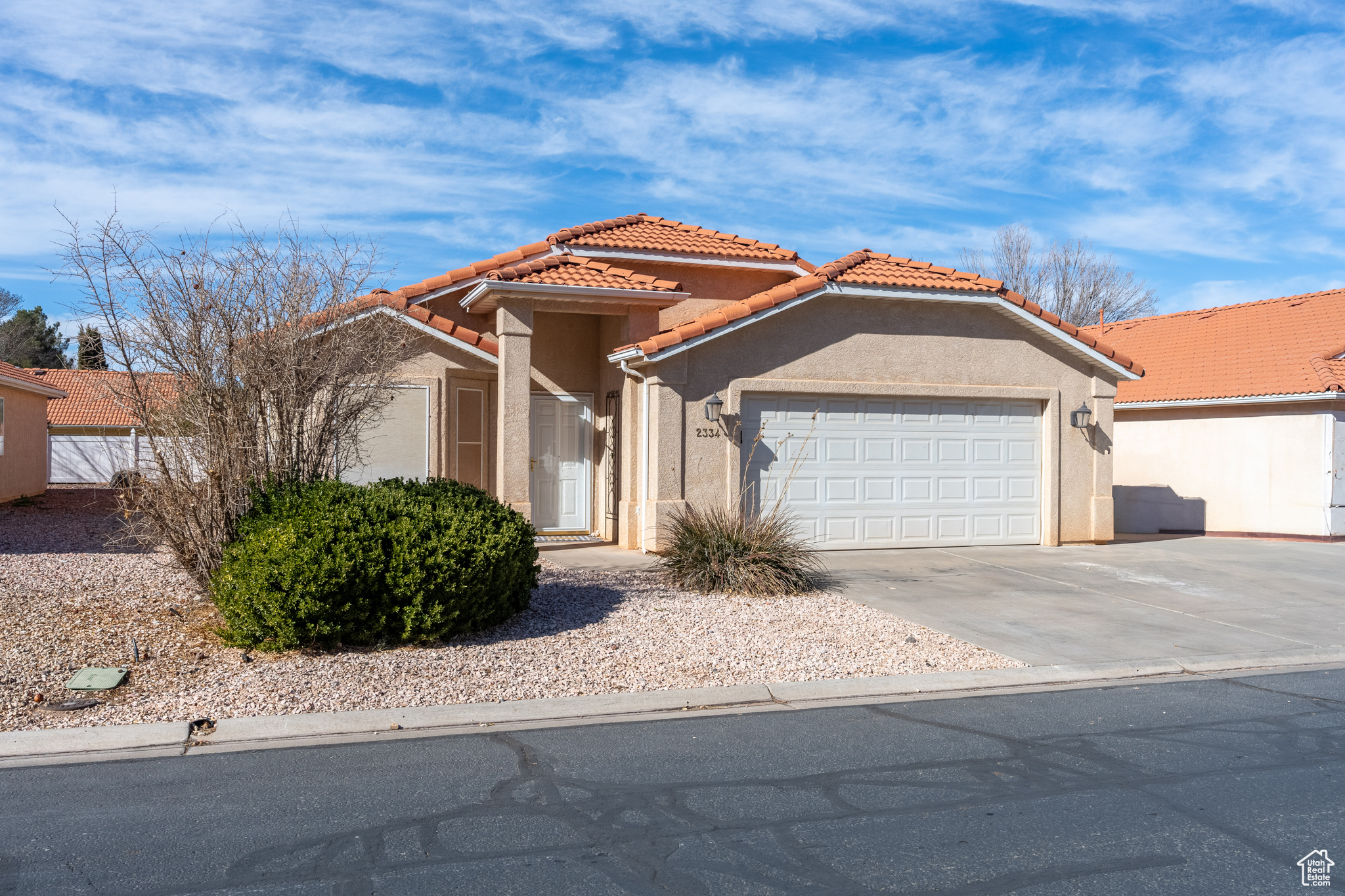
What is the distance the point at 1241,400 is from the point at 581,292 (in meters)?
11.8

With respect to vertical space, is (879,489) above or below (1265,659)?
above

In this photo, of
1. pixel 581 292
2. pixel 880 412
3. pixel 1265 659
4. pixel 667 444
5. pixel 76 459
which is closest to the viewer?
pixel 1265 659

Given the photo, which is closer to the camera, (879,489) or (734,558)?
(734,558)

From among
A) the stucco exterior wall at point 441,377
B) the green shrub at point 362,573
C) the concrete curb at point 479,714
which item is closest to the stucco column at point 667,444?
the stucco exterior wall at point 441,377

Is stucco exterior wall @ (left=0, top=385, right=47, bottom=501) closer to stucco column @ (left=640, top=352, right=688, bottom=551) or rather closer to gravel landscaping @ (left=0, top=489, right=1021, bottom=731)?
gravel landscaping @ (left=0, top=489, right=1021, bottom=731)

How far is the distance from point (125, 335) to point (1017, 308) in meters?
11.1

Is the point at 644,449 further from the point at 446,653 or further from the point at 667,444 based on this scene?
the point at 446,653

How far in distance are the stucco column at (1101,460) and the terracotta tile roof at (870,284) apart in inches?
20.9

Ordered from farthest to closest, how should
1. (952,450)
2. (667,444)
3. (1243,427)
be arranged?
(1243,427)
(952,450)
(667,444)

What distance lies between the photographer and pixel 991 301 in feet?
46.9

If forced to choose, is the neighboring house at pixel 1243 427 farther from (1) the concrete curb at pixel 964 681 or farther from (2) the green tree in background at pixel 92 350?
(2) the green tree in background at pixel 92 350

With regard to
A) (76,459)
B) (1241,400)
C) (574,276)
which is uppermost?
(574,276)

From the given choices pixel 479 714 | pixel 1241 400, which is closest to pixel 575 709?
pixel 479 714

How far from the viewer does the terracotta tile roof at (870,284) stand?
12812 mm
